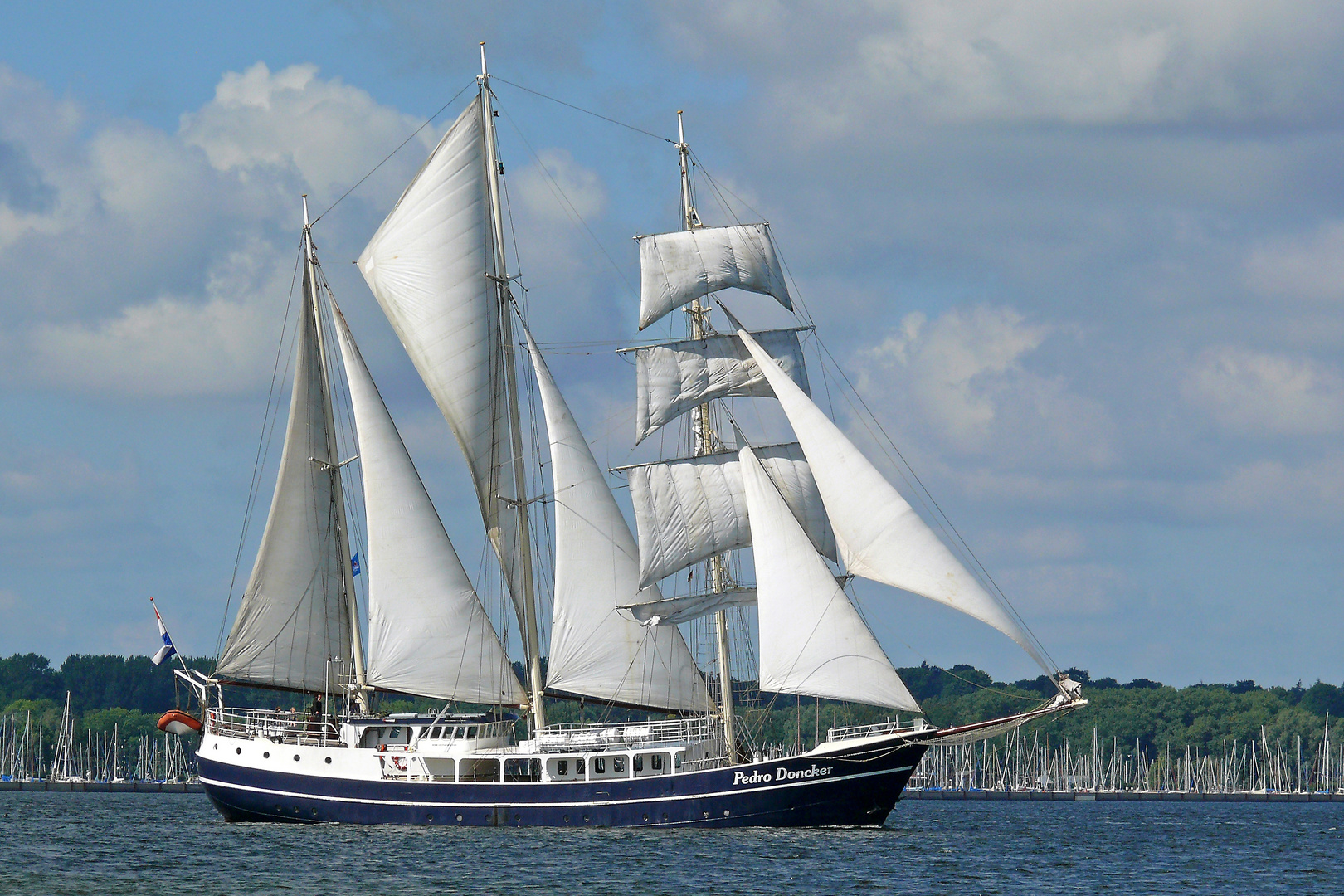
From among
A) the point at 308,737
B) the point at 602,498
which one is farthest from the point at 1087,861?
the point at 308,737

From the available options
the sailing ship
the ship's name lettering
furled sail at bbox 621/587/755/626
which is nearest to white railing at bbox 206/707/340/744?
the sailing ship

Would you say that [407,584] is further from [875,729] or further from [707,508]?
[875,729]

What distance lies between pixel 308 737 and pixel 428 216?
20774 mm

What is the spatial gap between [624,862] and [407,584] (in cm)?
1630

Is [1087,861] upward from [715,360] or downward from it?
downward

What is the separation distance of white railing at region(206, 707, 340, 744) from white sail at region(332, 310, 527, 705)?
3124 millimetres

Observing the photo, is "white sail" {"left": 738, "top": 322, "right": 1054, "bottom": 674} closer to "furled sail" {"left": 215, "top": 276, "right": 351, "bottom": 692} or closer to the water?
the water

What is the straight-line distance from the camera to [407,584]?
7344 cm

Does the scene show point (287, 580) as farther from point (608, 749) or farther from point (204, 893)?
point (204, 893)

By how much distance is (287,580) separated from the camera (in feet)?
249

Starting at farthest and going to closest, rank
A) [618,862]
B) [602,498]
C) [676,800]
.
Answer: [602,498] < [676,800] < [618,862]

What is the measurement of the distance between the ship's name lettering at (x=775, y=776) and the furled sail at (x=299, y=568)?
18.7m

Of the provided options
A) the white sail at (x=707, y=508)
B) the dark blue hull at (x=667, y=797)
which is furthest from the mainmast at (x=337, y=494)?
the white sail at (x=707, y=508)

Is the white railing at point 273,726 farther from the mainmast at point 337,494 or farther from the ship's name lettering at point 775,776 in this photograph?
the ship's name lettering at point 775,776
